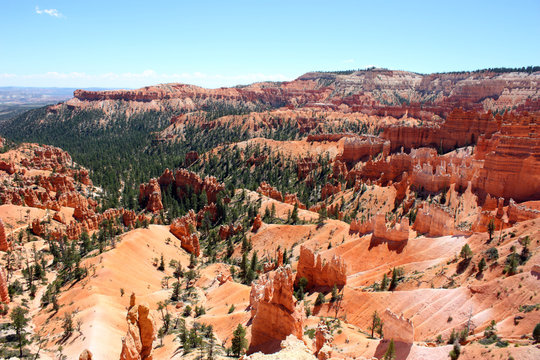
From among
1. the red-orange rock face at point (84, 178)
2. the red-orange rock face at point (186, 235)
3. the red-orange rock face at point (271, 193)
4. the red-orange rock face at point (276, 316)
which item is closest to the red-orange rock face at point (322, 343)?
the red-orange rock face at point (276, 316)

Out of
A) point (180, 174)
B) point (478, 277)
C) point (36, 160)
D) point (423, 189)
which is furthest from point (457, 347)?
point (36, 160)

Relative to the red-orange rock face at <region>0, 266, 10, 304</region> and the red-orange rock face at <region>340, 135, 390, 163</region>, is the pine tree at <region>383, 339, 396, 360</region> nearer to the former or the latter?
the red-orange rock face at <region>0, 266, 10, 304</region>

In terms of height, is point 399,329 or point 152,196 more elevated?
point 399,329

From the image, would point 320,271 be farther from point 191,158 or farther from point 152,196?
point 191,158

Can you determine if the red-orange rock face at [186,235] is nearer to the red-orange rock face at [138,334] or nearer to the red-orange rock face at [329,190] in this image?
the red-orange rock face at [329,190]

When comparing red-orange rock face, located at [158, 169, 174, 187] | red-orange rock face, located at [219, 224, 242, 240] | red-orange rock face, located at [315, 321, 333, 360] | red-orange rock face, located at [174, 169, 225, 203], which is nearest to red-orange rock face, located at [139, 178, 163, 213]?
red-orange rock face, located at [158, 169, 174, 187]

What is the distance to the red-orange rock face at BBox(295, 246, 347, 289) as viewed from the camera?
136ft

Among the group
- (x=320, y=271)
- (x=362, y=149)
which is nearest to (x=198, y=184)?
(x=362, y=149)

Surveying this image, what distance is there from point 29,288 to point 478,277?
4955 centimetres

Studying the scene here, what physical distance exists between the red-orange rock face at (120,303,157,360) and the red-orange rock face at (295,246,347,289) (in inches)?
866

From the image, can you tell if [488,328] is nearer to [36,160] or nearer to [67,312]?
[67,312]

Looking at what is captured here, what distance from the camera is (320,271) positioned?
4328cm

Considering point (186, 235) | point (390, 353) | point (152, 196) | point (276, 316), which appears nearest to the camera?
point (390, 353)

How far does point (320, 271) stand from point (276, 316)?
1539cm
